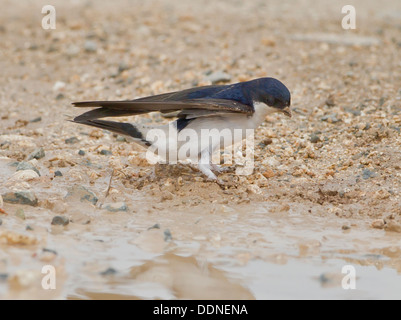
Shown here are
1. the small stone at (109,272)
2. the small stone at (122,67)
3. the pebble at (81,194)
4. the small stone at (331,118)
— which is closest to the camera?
the small stone at (109,272)

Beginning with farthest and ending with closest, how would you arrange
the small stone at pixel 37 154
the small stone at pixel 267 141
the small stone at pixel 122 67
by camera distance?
the small stone at pixel 122 67 < the small stone at pixel 267 141 < the small stone at pixel 37 154

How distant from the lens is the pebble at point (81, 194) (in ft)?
15.4

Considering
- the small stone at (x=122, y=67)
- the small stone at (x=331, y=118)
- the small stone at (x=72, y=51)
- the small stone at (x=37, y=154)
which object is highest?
the small stone at (x=72, y=51)

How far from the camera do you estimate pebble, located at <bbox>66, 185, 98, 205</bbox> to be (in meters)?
4.70

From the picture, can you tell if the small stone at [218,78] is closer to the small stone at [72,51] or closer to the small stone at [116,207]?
the small stone at [72,51]

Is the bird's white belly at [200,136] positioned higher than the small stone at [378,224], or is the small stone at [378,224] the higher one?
the bird's white belly at [200,136]

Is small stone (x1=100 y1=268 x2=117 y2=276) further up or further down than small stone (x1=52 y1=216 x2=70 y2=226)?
further down

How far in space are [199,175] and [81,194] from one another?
95 centimetres

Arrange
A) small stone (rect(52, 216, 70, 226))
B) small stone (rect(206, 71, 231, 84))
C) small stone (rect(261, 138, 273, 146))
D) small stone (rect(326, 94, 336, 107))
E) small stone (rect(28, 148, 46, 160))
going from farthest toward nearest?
1. small stone (rect(206, 71, 231, 84))
2. small stone (rect(326, 94, 336, 107))
3. small stone (rect(261, 138, 273, 146))
4. small stone (rect(28, 148, 46, 160))
5. small stone (rect(52, 216, 70, 226))

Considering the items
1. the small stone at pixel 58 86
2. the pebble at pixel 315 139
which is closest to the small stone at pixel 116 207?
the pebble at pixel 315 139

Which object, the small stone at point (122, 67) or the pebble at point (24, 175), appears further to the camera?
the small stone at point (122, 67)

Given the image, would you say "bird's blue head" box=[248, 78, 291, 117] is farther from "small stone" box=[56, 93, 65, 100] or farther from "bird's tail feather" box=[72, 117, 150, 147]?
"small stone" box=[56, 93, 65, 100]

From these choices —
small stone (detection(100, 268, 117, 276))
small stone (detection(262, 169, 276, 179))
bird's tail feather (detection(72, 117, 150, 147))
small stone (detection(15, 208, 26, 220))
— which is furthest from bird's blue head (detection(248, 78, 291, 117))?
small stone (detection(100, 268, 117, 276))
